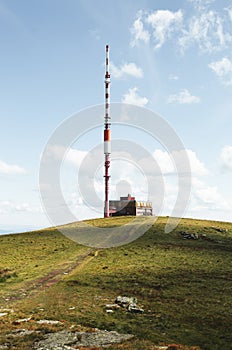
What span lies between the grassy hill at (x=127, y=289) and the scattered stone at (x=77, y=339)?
810mm

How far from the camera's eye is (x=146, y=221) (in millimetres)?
95062

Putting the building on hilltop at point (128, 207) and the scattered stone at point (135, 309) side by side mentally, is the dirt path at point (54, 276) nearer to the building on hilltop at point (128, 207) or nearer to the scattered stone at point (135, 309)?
the scattered stone at point (135, 309)

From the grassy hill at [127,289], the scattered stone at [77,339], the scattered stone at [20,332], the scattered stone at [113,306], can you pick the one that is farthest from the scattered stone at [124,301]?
the scattered stone at [20,332]

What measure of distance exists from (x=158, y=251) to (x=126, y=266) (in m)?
13.4

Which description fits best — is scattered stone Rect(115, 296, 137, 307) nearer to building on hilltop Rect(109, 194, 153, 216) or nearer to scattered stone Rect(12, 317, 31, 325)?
scattered stone Rect(12, 317, 31, 325)

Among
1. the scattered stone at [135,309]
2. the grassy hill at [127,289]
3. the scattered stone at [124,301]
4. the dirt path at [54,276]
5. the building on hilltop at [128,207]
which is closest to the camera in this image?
the grassy hill at [127,289]

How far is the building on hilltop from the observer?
395ft

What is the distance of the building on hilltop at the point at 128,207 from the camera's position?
12050cm

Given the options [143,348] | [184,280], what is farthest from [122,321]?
[184,280]

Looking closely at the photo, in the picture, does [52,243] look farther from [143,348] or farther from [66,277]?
[143,348]

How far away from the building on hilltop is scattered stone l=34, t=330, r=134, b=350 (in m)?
94.8

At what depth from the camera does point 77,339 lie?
76.8 ft

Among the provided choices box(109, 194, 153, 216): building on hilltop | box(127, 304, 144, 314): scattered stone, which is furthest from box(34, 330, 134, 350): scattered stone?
box(109, 194, 153, 216): building on hilltop

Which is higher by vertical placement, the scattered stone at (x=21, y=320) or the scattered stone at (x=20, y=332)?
the scattered stone at (x=21, y=320)
